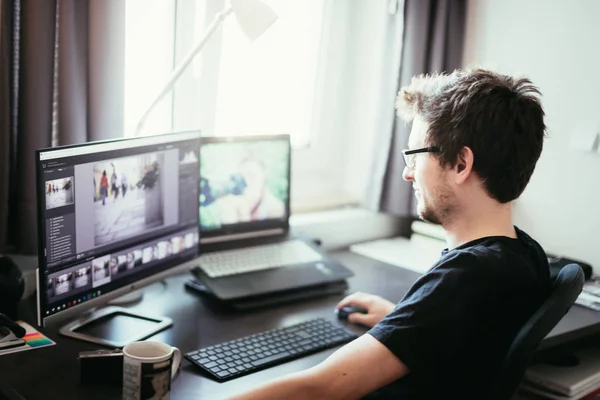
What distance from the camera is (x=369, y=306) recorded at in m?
1.92

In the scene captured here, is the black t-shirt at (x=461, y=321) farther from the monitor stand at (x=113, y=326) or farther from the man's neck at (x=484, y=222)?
the monitor stand at (x=113, y=326)

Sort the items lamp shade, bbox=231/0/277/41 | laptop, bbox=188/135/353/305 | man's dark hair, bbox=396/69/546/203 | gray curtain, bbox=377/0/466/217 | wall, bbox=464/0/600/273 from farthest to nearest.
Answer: gray curtain, bbox=377/0/466/217 < wall, bbox=464/0/600/273 < laptop, bbox=188/135/353/305 < lamp shade, bbox=231/0/277/41 < man's dark hair, bbox=396/69/546/203

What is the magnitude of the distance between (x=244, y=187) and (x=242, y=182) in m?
0.02

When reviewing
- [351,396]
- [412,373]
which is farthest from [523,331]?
[351,396]

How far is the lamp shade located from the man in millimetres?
476

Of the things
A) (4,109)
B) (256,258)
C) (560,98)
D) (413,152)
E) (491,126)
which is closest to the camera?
(491,126)

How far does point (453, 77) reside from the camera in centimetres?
152

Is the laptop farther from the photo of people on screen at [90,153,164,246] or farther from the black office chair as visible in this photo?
the black office chair

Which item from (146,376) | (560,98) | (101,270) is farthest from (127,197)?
(560,98)

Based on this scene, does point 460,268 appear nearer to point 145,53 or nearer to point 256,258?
point 256,258

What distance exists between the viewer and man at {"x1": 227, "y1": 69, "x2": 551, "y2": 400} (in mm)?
1339

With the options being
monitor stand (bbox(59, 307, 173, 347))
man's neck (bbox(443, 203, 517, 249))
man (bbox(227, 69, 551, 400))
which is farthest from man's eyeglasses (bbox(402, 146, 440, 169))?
monitor stand (bbox(59, 307, 173, 347))

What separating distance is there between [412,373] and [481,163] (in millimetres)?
415

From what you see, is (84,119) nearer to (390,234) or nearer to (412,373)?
(412,373)
